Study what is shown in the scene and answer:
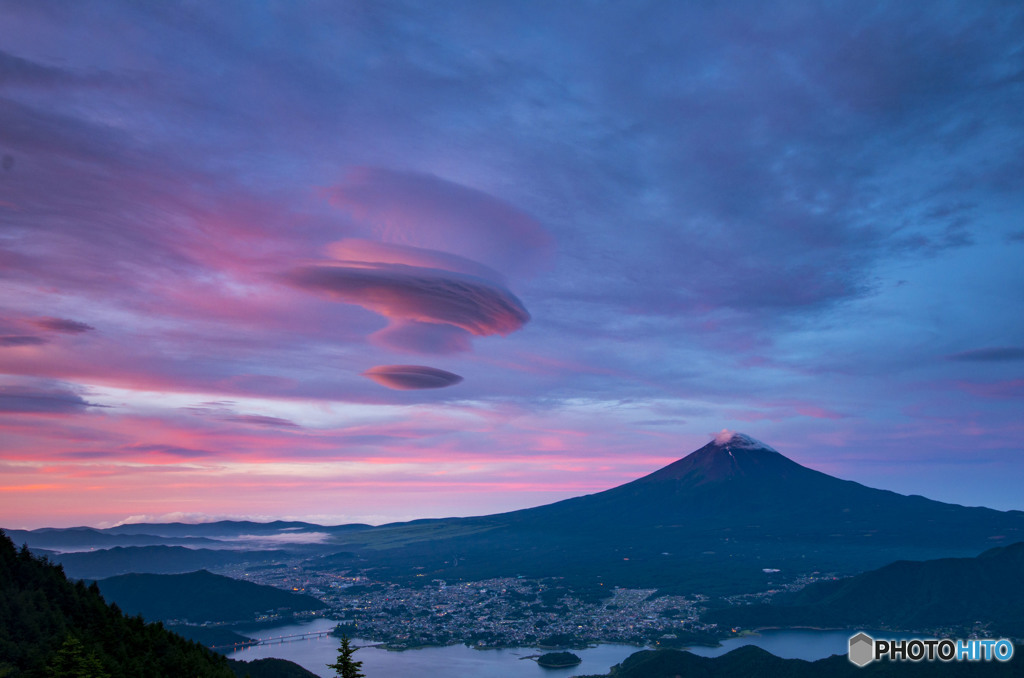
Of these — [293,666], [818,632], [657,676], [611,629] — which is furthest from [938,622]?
[293,666]

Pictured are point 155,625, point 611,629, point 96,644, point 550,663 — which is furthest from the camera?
point 611,629

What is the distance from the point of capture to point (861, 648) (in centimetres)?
8019

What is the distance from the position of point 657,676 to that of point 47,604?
9387cm

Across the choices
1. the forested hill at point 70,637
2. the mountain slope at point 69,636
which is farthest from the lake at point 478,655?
the forested hill at point 70,637

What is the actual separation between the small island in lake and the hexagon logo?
69.2 m

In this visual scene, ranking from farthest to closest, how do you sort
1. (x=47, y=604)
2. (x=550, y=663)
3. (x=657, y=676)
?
1. (x=550, y=663)
2. (x=657, y=676)
3. (x=47, y=604)

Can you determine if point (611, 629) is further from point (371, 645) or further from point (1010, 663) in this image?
point (1010, 663)

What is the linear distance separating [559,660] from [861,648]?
281 feet

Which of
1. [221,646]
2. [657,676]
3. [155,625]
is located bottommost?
[221,646]

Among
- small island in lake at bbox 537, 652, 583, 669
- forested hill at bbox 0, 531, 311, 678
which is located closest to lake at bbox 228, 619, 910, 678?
small island in lake at bbox 537, 652, 583, 669

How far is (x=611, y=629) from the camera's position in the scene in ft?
625

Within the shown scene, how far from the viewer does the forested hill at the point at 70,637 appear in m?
35.6

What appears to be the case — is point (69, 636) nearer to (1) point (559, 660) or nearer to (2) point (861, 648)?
→ (2) point (861, 648)

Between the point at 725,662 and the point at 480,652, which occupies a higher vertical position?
the point at 725,662
